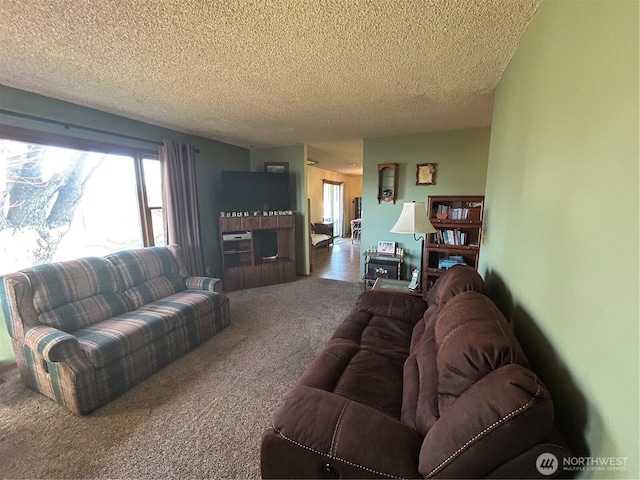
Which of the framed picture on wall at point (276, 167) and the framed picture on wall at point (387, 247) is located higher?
the framed picture on wall at point (276, 167)

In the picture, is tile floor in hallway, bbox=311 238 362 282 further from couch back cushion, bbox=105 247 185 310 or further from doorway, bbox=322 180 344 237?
couch back cushion, bbox=105 247 185 310

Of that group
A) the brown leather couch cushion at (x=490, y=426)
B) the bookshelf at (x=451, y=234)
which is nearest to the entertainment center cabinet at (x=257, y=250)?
the bookshelf at (x=451, y=234)

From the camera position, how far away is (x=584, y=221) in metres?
0.81

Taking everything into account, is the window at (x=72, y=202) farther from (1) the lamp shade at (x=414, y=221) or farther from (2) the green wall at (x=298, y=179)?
(1) the lamp shade at (x=414, y=221)

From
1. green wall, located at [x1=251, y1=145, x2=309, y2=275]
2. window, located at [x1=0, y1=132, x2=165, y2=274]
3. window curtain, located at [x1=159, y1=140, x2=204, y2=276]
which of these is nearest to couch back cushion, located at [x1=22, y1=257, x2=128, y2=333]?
window, located at [x1=0, y1=132, x2=165, y2=274]

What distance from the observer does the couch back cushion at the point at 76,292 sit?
80.3 inches

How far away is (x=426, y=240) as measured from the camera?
3516 millimetres

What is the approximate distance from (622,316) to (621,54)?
0.65 meters

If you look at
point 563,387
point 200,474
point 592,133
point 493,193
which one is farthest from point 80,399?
point 493,193

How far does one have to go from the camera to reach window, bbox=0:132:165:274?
91.6 inches

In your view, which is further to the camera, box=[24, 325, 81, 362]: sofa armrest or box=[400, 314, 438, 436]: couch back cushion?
box=[24, 325, 81, 362]: sofa armrest

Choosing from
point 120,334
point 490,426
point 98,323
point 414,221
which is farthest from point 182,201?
point 490,426

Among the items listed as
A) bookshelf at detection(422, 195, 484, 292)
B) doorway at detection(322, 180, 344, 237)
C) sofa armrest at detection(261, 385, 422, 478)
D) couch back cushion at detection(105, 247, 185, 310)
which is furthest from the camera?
doorway at detection(322, 180, 344, 237)

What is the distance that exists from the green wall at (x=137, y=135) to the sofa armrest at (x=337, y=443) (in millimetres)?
2855
